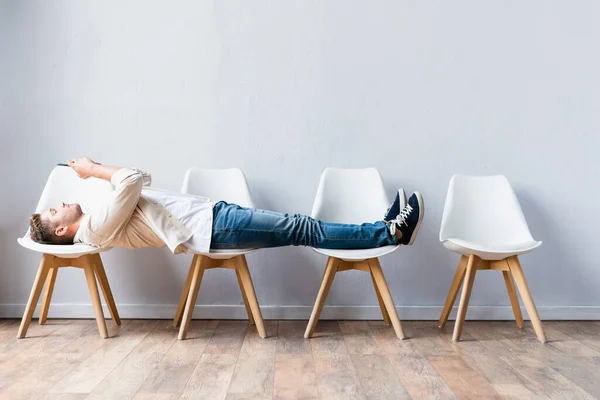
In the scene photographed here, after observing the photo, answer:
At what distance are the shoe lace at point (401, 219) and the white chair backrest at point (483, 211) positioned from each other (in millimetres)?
→ 379

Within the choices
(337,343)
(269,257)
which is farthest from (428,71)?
(337,343)

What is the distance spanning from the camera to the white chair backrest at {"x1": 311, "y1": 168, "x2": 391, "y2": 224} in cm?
285

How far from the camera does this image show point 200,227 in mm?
2516

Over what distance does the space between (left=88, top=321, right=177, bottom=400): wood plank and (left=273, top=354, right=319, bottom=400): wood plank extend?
47 cm

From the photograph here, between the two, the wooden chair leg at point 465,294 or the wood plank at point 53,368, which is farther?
the wooden chair leg at point 465,294

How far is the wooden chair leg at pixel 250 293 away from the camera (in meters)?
2.56

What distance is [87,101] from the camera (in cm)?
303

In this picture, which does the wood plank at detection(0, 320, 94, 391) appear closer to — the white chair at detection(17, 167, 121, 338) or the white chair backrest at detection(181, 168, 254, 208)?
the white chair at detection(17, 167, 121, 338)

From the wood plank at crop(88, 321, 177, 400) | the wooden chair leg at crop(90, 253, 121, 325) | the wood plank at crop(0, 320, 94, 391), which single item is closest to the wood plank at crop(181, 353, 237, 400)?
the wood plank at crop(88, 321, 177, 400)

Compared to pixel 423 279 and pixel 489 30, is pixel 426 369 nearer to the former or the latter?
pixel 423 279

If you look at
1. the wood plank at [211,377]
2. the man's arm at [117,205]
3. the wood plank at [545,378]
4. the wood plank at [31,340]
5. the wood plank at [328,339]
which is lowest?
the wood plank at [31,340]

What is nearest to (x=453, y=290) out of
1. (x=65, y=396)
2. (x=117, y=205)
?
(x=117, y=205)

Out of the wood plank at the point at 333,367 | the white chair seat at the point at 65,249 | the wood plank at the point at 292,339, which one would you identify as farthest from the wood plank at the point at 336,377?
the white chair seat at the point at 65,249

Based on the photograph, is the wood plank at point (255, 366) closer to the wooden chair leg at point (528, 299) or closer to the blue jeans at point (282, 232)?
the blue jeans at point (282, 232)
